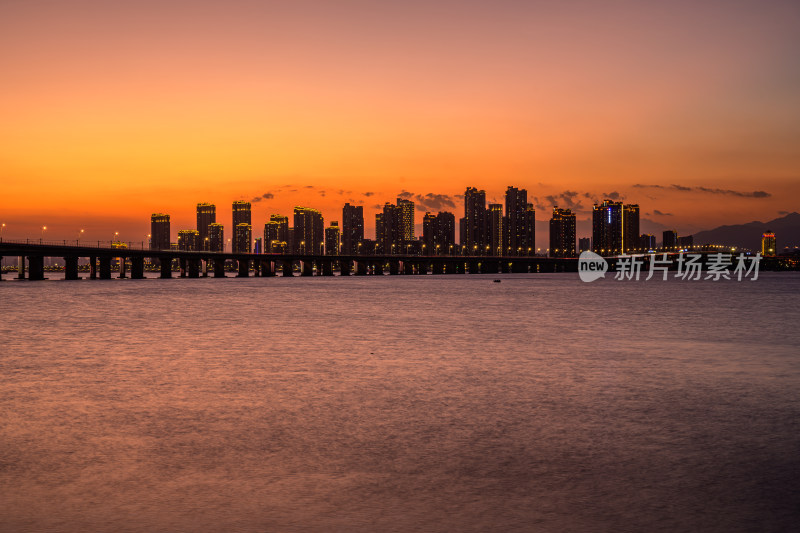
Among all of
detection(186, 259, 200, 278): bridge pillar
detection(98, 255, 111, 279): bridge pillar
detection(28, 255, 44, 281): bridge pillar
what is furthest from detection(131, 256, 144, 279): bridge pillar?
detection(28, 255, 44, 281): bridge pillar

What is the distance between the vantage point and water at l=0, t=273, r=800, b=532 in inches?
271

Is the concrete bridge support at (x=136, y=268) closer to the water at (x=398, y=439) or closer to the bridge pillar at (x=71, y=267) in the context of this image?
the bridge pillar at (x=71, y=267)

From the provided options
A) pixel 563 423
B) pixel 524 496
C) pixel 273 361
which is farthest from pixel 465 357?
pixel 524 496

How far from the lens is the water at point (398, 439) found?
688cm

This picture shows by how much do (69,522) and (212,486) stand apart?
1.43m

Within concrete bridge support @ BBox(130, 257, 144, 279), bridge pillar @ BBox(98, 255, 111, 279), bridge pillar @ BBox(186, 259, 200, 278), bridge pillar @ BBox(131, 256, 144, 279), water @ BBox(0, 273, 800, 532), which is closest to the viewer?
water @ BBox(0, 273, 800, 532)

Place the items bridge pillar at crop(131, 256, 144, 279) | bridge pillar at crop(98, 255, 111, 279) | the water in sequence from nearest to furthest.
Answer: the water
bridge pillar at crop(98, 255, 111, 279)
bridge pillar at crop(131, 256, 144, 279)

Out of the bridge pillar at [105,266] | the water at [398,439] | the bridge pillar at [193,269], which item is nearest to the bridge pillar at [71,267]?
the bridge pillar at [105,266]

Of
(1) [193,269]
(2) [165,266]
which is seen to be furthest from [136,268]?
(1) [193,269]

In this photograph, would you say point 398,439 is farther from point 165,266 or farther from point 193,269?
point 193,269

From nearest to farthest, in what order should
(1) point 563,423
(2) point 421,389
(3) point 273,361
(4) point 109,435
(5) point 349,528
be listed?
(5) point 349,528 < (4) point 109,435 < (1) point 563,423 < (2) point 421,389 < (3) point 273,361

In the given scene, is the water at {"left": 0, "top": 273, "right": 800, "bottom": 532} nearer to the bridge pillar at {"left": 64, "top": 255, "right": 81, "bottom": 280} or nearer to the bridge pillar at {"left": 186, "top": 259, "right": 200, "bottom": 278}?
the bridge pillar at {"left": 64, "top": 255, "right": 81, "bottom": 280}

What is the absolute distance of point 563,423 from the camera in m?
11.0

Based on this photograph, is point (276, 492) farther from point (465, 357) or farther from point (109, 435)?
point (465, 357)
